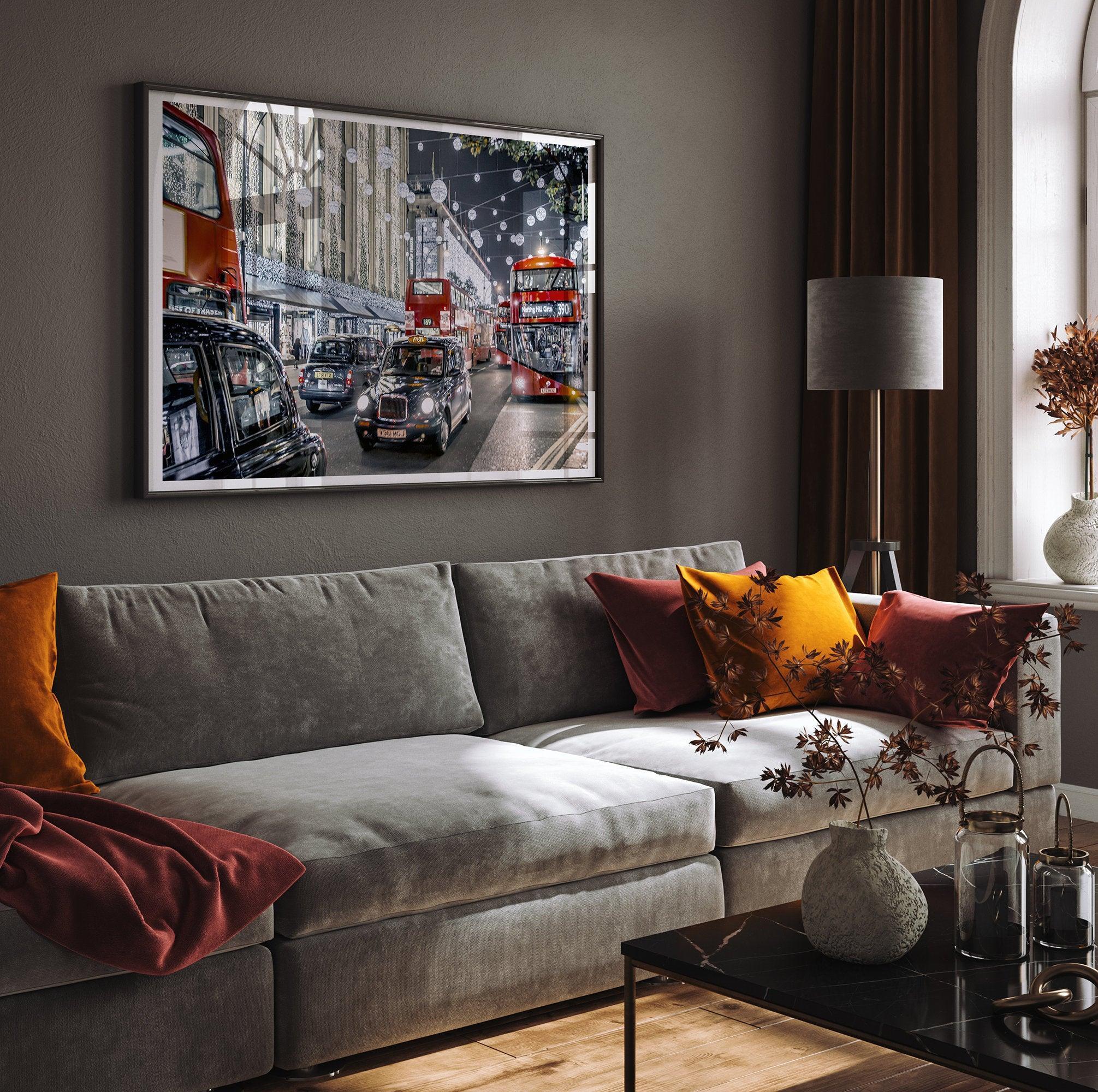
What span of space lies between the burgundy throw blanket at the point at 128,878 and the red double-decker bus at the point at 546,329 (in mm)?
2067

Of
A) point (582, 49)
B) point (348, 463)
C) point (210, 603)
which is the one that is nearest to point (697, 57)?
point (582, 49)

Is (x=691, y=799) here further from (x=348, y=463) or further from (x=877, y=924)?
(x=348, y=463)

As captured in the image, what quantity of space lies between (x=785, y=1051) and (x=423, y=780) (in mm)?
893

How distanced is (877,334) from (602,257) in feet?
2.90

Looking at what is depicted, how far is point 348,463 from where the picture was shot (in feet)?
12.7

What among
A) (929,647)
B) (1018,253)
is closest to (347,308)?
(929,647)

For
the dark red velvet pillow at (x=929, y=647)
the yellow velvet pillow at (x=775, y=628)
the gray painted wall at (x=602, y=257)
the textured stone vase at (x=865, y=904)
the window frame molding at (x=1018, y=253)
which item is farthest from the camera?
the window frame molding at (x=1018, y=253)

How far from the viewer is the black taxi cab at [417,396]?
393 cm

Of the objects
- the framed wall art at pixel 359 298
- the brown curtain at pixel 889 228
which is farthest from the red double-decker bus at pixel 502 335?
the brown curtain at pixel 889 228

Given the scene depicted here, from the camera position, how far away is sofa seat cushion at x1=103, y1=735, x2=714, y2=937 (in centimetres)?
254

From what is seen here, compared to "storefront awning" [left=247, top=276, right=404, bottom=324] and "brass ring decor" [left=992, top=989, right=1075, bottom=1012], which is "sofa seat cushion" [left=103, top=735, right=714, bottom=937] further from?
"storefront awning" [left=247, top=276, right=404, bottom=324]

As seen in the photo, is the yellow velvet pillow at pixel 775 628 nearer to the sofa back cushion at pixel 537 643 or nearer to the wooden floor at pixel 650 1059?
the sofa back cushion at pixel 537 643

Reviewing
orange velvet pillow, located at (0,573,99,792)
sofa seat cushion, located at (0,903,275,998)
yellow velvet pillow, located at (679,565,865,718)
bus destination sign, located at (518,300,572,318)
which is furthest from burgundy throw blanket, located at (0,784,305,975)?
bus destination sign, located at (518,300,572,318)

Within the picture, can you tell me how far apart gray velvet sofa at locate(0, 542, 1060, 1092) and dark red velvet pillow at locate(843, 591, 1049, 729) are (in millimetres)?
71
